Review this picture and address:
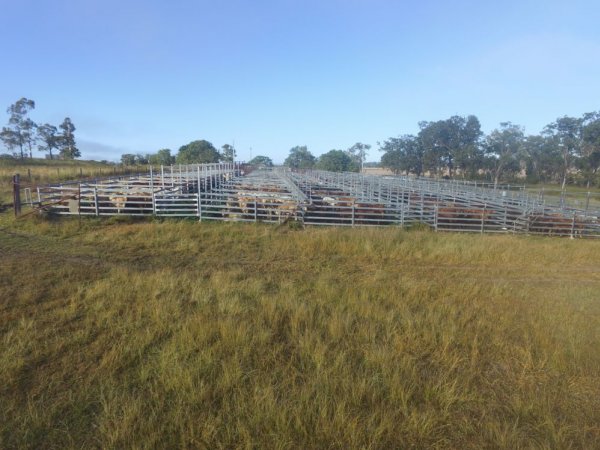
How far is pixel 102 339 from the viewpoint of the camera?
461 centimetres

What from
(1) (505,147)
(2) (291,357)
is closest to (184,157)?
(1) (505,147)

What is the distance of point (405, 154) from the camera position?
6738 cm

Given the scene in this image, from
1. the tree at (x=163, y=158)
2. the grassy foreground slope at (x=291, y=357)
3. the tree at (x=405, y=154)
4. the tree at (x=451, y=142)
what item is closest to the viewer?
the grassy foreground slope at (x=291, y=357)

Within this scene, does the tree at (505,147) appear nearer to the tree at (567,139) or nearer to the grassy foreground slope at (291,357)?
the tree at (567,139)

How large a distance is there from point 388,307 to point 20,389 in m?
5.20

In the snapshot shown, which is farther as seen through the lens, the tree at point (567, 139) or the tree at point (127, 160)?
the tree at point (127, 160)

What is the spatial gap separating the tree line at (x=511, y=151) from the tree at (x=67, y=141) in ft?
270

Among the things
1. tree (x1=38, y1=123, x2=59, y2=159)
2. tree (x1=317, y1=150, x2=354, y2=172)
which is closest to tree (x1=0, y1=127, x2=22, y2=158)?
tree (x1=38, y1=123, x2=59, y2=159)

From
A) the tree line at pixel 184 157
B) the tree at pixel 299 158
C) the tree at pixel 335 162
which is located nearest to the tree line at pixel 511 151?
the tree at pixel 335 162

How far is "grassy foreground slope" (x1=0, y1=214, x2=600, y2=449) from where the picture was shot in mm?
3092

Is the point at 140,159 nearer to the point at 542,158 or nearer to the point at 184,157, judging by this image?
the point at 184,157

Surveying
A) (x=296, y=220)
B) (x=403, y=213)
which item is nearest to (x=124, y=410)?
(x=296, y=220)

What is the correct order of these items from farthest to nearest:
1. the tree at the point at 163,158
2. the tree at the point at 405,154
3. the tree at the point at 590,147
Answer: the tree at the point at 163,158
the tree at the point at 405,154
the tree at the point at 590,147

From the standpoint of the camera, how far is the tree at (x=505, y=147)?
53.6m
